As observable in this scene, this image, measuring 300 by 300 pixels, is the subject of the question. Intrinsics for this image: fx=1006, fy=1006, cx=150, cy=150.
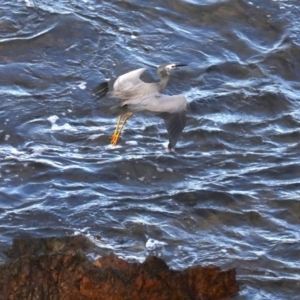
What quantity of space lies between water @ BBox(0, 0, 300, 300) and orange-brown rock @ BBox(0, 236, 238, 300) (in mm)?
815

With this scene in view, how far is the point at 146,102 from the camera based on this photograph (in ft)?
28.0

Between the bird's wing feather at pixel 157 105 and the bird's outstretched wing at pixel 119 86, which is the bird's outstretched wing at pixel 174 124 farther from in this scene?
the bird's outstretched wing at pixel 119 86

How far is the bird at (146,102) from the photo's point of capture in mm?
8500

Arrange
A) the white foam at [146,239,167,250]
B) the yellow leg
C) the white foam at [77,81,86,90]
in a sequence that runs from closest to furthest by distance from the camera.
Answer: the white foam at [146,239,167,250]
the yellow leg
the white foam at [77,81,86,90]

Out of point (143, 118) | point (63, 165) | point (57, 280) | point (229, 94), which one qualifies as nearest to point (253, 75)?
point (229, 94)


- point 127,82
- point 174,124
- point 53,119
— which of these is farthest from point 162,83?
point 53,119

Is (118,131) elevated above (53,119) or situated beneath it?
elevated above

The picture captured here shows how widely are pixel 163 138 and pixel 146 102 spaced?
86 centimetres

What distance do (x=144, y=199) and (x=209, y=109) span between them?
1.92m

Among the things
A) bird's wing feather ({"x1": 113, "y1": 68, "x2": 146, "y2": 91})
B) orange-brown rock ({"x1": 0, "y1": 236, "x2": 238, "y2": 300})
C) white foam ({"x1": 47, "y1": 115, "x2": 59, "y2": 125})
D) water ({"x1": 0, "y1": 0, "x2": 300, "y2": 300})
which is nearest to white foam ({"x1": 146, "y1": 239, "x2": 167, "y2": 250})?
water ({"x1": 0, "y1": 0, "x2": 300, "y2": 300})

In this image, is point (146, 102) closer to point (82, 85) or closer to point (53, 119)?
point (53, 119)

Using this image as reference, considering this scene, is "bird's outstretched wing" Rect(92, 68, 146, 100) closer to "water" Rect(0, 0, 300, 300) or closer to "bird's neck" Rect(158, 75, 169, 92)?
"bird's neck" Rect(158, 75, 169, 92)

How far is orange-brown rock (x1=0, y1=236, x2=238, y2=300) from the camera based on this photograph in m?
6.08

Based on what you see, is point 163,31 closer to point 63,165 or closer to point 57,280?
point 63,165
